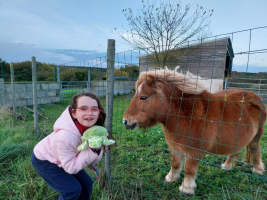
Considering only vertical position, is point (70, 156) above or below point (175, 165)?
above

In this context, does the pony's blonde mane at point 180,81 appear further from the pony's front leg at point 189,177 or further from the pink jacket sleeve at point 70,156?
the pink jacket sleeve at point 70,156

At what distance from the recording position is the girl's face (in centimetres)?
185

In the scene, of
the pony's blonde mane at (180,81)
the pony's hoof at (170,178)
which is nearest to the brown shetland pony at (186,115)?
the pony's blonde mane at (180,81)

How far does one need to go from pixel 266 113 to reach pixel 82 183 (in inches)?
124

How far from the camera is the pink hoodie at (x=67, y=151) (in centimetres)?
169

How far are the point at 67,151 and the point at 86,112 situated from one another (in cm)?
43

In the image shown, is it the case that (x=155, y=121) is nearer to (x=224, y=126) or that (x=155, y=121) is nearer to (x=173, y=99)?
(x=173, y=99)

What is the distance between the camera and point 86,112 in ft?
6.10

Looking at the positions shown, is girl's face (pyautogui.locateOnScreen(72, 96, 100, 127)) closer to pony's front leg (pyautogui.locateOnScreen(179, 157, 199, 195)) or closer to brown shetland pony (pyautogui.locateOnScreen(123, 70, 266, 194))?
brown shetland pony (pyautogui.locateOnScreen(123, 70, 266, 194))

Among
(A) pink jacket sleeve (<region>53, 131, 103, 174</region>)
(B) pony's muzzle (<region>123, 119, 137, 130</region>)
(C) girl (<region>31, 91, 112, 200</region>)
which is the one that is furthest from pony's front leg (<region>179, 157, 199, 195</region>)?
(A) pink jacket sleeve (<region>53, 131, 103, 174</region>)

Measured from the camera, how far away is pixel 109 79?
247 centimetres

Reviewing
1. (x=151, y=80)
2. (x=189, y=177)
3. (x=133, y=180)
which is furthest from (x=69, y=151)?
(x=189, y=177)

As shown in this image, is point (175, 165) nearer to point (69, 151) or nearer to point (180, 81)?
point (180, 81)

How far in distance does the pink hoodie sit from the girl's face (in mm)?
95
